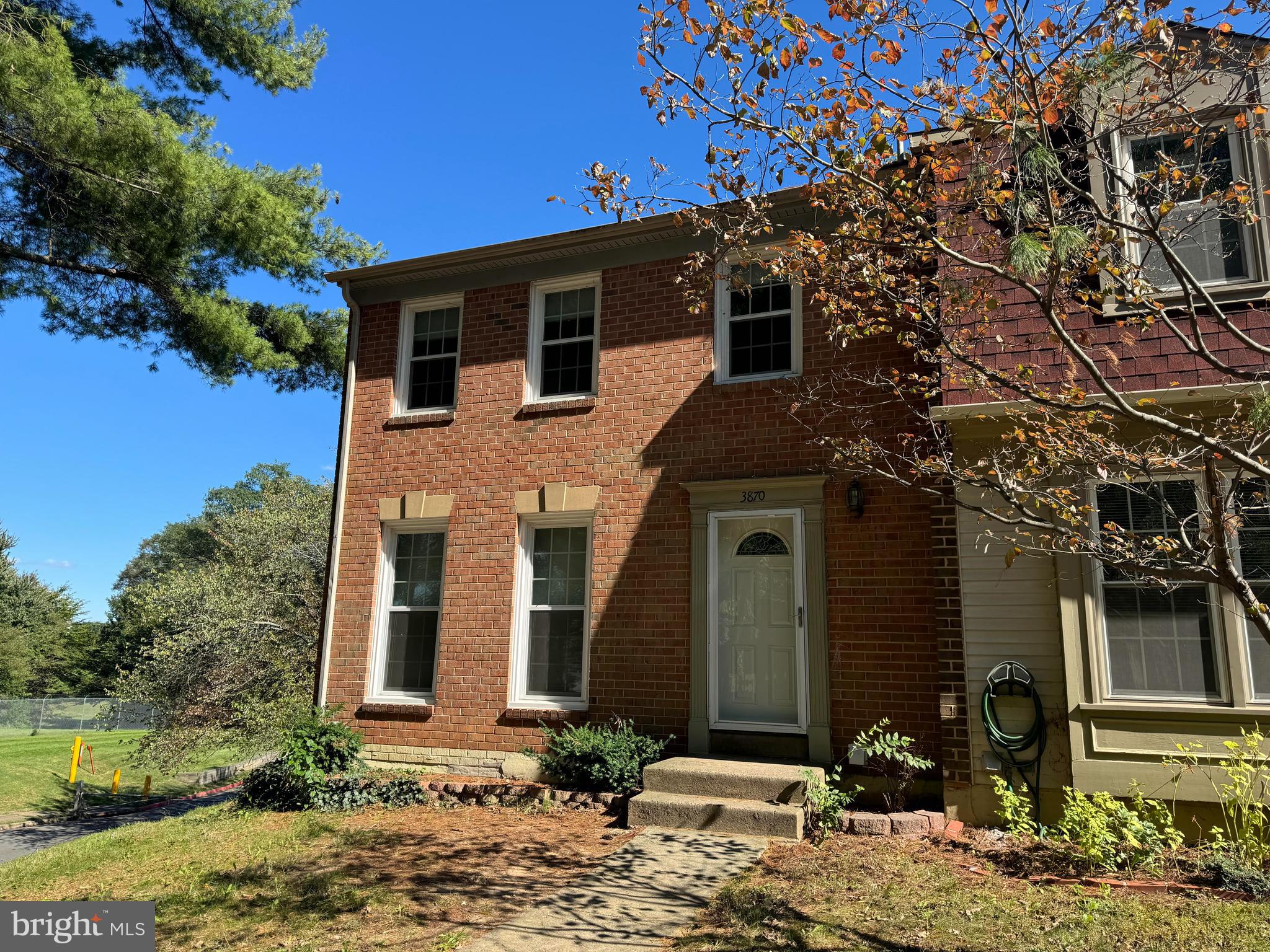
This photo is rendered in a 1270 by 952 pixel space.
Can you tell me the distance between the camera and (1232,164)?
673 cm

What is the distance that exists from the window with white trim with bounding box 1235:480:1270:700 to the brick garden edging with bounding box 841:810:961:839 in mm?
2470

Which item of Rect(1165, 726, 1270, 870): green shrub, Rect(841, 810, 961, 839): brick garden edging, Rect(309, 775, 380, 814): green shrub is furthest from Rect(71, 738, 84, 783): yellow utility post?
Rect(1165, 726, 1270, 870): green shrub

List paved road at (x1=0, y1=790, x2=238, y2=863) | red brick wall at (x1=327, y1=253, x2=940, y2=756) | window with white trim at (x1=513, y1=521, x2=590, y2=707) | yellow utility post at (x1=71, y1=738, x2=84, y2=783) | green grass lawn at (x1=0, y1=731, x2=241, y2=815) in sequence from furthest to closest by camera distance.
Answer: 1. green grass lawn at (x1=0, y1=731, x2=241, y2=815)
2. yellow utility post at (x1=71, y1=738, x2=84, y2=783)
3. paved road at (x1=0, y1=790, x2=238, y2=863)
4. window with white trim at (x1=513, y1=521, x2=590, y2=707)
5. red brick wall at (x1=327, y1=253, x2=940, y2=756)

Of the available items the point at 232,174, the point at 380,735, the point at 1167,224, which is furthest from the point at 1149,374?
the point at 232,174

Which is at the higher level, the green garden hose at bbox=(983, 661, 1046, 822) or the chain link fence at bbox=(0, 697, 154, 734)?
the green garden hose at bbox=(983, 661, 1046, 822)

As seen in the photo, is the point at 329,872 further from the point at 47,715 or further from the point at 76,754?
the point at 47,715

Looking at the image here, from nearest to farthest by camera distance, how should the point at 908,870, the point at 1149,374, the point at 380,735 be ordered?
1. the point at 908,870
2. the point at 1149,374
3. the point at 380,735

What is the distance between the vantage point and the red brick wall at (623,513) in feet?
25.9

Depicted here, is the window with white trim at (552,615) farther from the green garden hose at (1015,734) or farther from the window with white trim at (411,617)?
the green garden hose at (1015,734)

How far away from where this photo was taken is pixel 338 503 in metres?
10.8

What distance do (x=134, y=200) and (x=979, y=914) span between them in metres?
11.2

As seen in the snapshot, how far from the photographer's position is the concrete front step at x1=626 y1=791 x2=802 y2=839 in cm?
663

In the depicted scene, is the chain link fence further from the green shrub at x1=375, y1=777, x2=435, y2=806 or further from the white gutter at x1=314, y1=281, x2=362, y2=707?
the green shrub at x1=375, y1=777, x2=435, y2=806

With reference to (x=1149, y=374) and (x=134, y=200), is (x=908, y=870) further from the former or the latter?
(x=134, y=200)
